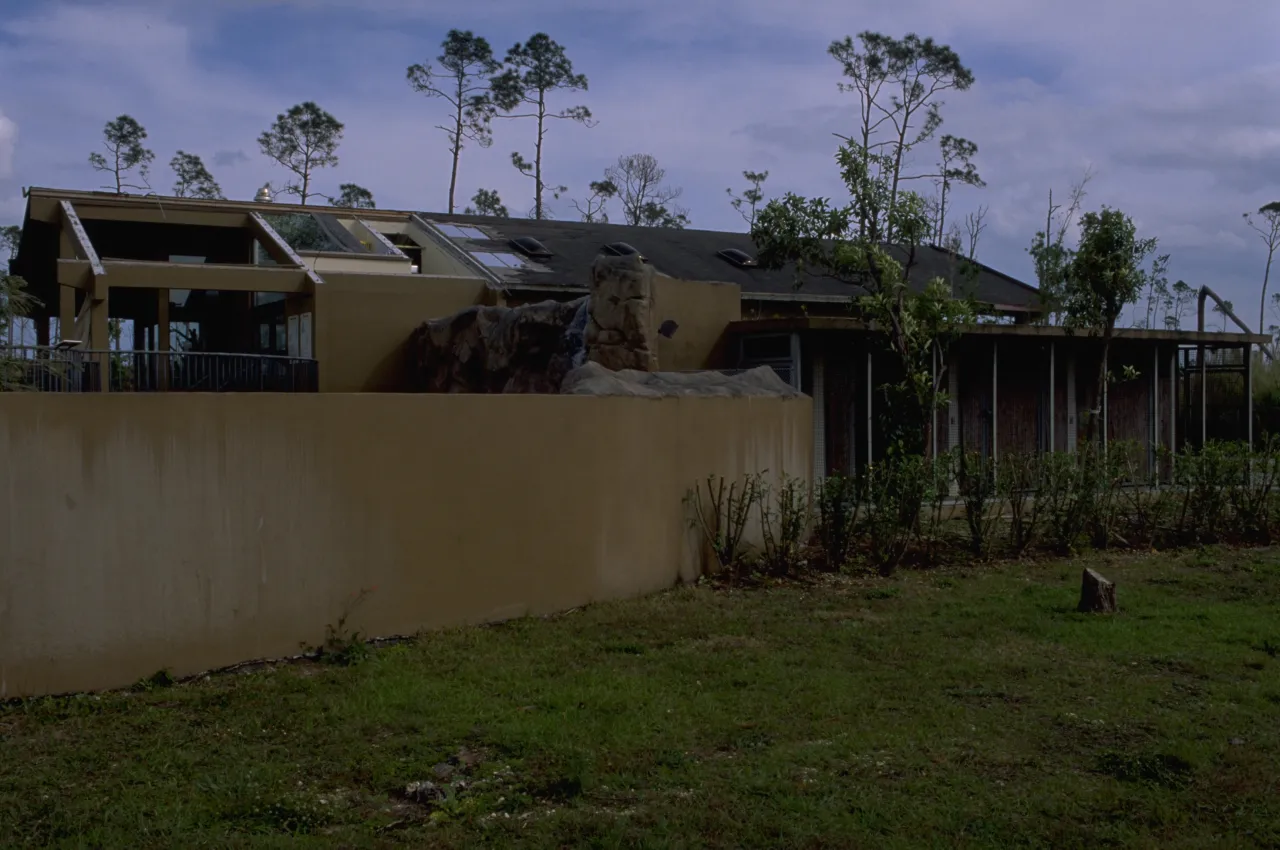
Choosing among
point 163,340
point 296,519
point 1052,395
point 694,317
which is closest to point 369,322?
point 163,340

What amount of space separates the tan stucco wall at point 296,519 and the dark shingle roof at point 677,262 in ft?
29.0

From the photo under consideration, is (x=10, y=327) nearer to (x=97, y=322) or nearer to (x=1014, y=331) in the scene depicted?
(x=97, y=322)

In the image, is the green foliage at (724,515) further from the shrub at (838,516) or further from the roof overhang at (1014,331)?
the roof overhang at (1014,331)

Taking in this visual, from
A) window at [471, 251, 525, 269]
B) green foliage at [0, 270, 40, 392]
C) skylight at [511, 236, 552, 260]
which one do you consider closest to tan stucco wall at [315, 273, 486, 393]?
window at [471, 251, 525, 269]

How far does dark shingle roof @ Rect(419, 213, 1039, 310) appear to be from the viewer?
18172 millimetres

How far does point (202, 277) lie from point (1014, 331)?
10.6 metres

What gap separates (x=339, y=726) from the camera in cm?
549

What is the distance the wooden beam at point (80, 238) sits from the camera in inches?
597

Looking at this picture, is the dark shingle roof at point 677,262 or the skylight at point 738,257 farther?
the skylight at point 738,257

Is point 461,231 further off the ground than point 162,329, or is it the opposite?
point 461,231

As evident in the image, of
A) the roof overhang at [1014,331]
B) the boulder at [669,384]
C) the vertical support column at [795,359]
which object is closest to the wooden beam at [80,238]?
the roof overhang at [1014,331]

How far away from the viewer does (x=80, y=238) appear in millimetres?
16438

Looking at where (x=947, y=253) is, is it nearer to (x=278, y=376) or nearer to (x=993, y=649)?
(x=278, y=376)

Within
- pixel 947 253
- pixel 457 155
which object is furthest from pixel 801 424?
pixel 457 155
